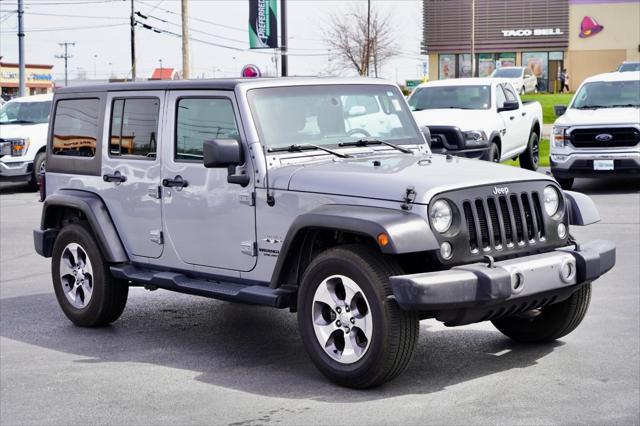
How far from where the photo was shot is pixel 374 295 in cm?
605

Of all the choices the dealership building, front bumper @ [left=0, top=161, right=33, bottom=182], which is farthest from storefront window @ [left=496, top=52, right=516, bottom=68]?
front bumper @ [left=0, top=161, right=33, bottom=182]

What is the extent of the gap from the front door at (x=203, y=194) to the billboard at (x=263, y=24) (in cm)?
2387

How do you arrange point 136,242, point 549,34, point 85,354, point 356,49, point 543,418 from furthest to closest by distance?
point 549,34, point 356,49, point 136,242, point 85,354, point 543,418

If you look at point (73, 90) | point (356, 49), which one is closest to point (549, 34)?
point (356, 49)

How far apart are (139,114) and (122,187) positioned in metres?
0.55

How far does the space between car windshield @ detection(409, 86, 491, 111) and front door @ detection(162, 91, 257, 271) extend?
40.3 ft

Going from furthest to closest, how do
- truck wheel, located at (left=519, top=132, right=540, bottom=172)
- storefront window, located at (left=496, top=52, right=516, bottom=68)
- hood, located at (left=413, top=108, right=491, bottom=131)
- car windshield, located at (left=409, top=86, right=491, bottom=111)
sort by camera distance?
storefront window, located at (left=496, top=52, right=516, bottom=68) < truck wheel, located at (left=519, top=132, right=540, bottom=172) < car windshield, located at (left=409, top=86, right=491, bottom=111) < hood, located at (left=413, top=108, right=491, bottom=131)

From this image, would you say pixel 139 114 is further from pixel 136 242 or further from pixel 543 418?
pixel 543 418

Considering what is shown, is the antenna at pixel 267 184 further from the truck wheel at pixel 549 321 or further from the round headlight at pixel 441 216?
the truck wheel at pixel 549 321

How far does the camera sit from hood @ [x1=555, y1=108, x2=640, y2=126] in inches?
699

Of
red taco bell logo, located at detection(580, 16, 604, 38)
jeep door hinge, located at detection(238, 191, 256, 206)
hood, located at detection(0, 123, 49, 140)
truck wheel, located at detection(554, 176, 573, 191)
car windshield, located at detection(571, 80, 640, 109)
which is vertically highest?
red taco bell logo, located at detection(580, 16, 604, 38)

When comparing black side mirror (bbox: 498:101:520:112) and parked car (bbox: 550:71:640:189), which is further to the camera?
black side mirror (bbox: 498:101:520:112)

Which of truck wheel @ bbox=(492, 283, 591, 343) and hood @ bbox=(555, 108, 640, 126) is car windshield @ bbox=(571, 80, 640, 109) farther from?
truck wheel @ bbox=(492, 283, 591, 343)

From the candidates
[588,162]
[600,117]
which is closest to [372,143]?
[588,162]
